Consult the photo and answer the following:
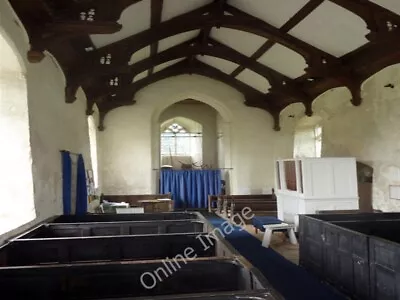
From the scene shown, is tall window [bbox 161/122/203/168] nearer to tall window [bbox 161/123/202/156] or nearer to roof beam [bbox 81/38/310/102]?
tall window [bbox 161/123/202/156]

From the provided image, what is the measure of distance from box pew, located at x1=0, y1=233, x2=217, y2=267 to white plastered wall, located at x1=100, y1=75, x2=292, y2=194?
7.14 metres

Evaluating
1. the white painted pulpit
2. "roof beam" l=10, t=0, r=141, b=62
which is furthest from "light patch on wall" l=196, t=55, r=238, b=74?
"roof beam" l=10, t=0, r=141, b=62

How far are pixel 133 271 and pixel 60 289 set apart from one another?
373 millimetres

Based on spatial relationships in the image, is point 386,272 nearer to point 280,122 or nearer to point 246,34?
point 246,34

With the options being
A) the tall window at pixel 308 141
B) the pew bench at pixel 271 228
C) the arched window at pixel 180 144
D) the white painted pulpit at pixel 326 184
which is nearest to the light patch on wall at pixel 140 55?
the white painted pulpit at pixel 326 184

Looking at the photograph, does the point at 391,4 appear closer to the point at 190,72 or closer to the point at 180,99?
the point at 190,72

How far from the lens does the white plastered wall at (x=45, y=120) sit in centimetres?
377

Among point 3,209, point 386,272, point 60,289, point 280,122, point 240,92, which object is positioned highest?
point 240,92


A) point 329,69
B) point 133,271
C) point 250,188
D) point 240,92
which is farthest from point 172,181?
point 133,271

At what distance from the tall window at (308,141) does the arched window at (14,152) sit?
697 centimetres

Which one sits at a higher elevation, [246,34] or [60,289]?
[246,34]

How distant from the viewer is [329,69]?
6.59 meters

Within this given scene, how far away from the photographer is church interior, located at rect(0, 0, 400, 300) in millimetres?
2688

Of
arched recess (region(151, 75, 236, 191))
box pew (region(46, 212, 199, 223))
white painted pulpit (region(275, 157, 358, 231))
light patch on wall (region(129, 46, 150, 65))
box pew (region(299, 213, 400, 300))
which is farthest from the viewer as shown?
arched recess (region(151, 75, 236, 191))
